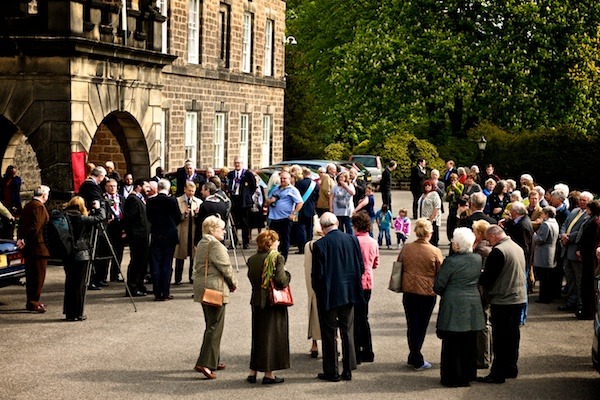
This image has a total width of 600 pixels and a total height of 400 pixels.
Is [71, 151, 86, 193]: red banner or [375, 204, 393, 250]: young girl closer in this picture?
[71, 151, 86, 193]: red banner

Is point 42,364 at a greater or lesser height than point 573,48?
lesser

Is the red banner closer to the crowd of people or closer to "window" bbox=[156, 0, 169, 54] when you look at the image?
the crowd of people

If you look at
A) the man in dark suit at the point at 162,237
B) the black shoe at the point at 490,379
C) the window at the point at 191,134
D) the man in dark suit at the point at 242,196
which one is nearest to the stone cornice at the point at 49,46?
the man in dark suit at the point at 242,196

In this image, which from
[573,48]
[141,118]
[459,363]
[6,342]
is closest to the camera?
[459,363]

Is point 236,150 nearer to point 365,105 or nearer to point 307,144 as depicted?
point 365,105

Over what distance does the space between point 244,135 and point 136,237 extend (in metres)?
24.6

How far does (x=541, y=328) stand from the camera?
16.7m

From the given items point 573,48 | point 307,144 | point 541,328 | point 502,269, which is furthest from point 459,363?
point 307,144

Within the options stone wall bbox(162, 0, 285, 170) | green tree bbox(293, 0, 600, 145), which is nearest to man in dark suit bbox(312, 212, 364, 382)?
stone wall bbox(162, 0, 285, 170)

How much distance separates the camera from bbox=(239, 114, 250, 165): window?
42.8 meters

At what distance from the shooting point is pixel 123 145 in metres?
28.0

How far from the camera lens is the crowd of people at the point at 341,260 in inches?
505

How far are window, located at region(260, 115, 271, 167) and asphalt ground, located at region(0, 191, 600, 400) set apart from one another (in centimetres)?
2688

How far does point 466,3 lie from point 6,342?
1530 inches
